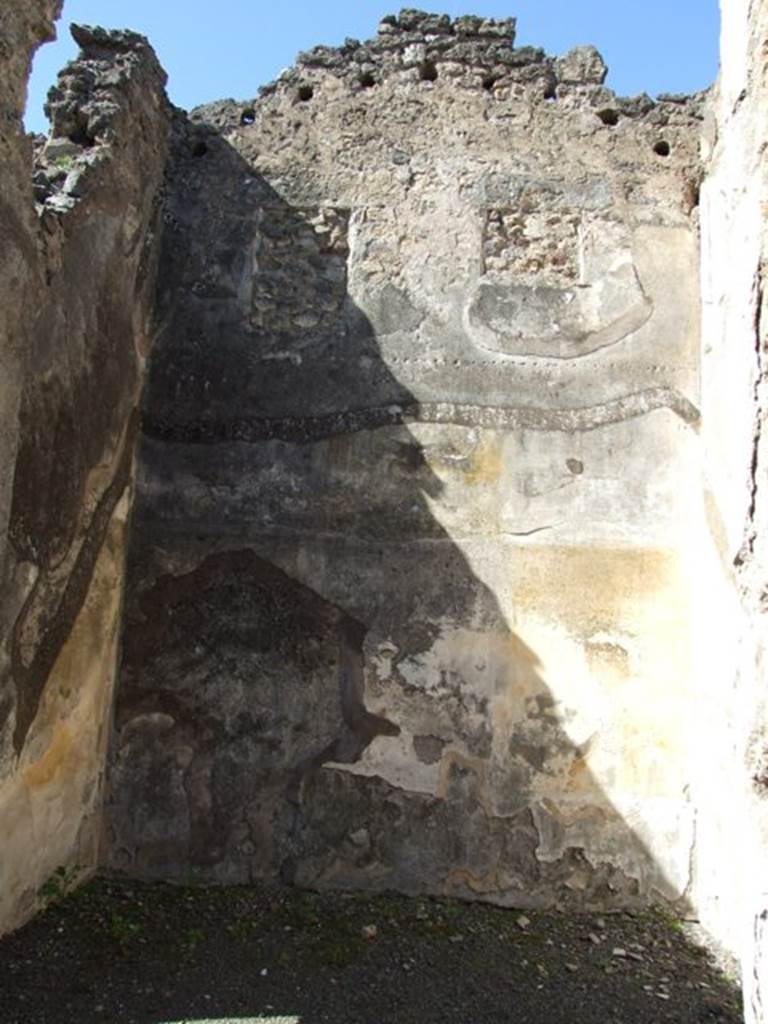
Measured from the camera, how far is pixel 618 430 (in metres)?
4.24

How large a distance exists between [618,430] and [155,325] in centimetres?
217

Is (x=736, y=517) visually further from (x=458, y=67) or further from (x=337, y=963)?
(x=458, y=67)

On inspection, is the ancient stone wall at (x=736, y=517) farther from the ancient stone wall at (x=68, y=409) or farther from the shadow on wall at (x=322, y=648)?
the ancient stone wall at (x=68, y=409)

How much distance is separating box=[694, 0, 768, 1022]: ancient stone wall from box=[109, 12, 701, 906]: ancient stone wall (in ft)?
0.52

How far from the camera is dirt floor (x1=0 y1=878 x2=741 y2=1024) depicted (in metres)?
3.07

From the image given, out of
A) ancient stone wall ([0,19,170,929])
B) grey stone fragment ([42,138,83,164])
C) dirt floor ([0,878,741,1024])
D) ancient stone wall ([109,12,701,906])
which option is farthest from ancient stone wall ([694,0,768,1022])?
grey stone fragment ([42,138,83,164])

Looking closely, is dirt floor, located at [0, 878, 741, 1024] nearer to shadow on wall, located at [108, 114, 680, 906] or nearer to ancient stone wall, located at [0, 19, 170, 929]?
shadow on wall, located at [108, 114, 680, 906]

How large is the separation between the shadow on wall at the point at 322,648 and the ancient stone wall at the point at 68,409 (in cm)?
23

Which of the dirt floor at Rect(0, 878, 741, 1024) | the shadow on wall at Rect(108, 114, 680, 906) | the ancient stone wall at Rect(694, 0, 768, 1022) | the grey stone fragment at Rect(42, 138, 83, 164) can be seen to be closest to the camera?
the ancient stone wall at Rect(694, 0, 768, 1022)

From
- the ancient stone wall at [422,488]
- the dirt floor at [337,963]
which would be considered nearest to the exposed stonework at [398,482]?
the ancient stone wall at [422,488]

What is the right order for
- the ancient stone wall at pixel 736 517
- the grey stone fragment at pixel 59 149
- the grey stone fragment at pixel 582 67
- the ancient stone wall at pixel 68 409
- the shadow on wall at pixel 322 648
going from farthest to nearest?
the grey stone fragment at pixel 582 67
the shadow on wall at pixel 322 648
the grey stone fragment at pixel 59 149
the ancient stone wall at pixel 68 409
the ancient stone wall at pixel 736 517

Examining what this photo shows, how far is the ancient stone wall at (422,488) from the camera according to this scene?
3996mm

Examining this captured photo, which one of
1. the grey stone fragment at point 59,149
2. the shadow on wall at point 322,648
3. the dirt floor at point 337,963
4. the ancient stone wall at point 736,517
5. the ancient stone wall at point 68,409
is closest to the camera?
the ancient stone wall at point 736,517

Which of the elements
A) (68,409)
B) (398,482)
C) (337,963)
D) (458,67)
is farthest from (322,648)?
(458,67)
